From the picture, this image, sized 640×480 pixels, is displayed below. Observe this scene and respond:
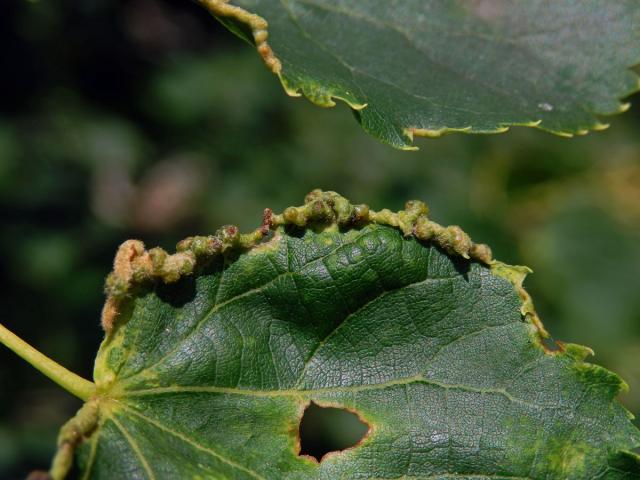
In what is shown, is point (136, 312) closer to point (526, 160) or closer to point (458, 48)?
point (458, 48)

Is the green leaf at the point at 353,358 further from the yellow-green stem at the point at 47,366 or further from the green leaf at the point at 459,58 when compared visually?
the green leaf at the point at 459,58

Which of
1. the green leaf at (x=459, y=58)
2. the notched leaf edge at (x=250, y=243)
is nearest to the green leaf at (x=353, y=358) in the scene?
the notched leaf edge at (x=250, y=243)

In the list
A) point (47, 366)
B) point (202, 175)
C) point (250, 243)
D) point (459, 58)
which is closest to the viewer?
point (47, 366)


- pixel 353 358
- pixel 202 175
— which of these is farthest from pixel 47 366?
pixel 202 175

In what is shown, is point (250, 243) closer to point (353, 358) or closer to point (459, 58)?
point (353, 358)

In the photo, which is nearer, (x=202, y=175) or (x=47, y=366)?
(x=47, y=366)

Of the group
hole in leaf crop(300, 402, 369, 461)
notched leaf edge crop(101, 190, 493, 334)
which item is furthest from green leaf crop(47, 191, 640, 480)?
hole in leaf crop(300, 402, 369, 461)
